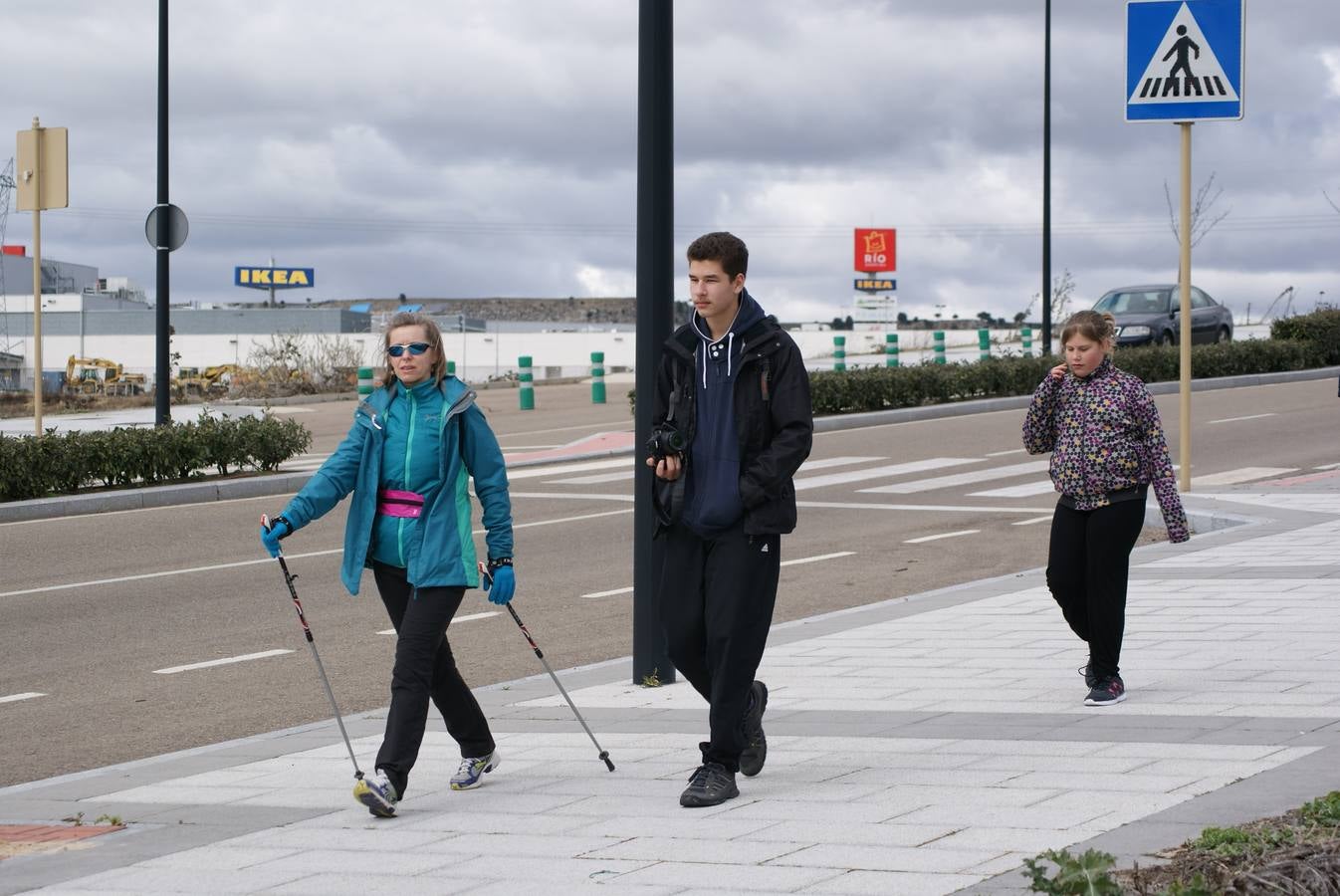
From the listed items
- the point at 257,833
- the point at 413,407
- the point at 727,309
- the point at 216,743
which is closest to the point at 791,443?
the point at 727,309

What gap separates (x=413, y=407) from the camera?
6160 millimetres

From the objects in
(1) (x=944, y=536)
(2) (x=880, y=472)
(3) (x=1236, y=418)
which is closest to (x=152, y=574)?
(1) (x=944, y=536)

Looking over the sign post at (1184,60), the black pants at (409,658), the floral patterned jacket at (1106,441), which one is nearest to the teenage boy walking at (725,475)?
the black pants at (409,658)

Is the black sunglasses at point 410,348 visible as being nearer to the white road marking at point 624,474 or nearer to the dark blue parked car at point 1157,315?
the white road marking at point 624,474

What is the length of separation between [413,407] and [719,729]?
1.55m

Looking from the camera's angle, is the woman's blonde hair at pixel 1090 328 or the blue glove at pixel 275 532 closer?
the blue glove at pixel 275 532

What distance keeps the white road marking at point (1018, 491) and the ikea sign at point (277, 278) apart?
101 meters

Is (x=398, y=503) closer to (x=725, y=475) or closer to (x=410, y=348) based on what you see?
(x=410, y=348)

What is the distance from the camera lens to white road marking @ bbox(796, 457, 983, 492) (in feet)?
63.5

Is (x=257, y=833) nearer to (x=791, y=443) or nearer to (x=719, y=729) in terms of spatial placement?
(x=719, y=729)

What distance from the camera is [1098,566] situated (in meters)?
7.42

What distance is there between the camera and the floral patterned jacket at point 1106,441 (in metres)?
7.37

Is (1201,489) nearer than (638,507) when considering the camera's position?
No

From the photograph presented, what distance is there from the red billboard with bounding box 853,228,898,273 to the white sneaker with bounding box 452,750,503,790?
59.3 meters
